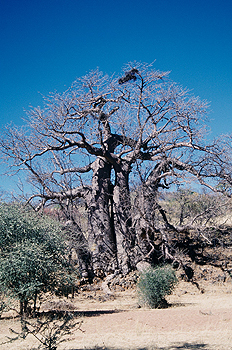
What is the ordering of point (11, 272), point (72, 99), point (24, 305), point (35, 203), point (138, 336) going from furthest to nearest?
point (35, 203)
point (72, 99)
point (24, 305)
point (11, 272)
point (138, 336)

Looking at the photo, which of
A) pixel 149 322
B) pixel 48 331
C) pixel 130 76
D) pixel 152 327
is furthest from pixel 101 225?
pixel 48 331

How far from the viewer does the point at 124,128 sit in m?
15.0

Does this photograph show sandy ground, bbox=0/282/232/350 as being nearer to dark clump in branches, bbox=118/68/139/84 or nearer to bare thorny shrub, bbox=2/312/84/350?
bare thorny shrub, bbox=2/312/84/350

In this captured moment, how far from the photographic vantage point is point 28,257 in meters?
7.79

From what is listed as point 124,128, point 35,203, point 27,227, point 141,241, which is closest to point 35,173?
point 35,203

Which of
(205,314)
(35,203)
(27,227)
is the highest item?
(35,203)

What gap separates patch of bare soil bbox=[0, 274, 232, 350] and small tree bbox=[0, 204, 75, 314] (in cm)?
105

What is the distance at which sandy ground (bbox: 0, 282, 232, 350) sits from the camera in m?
6.11

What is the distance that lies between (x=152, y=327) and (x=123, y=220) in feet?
25.1

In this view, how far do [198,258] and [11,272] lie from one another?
33.5ft

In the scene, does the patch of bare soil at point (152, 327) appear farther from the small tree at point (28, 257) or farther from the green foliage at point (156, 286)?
the small tree at point (28, 257)

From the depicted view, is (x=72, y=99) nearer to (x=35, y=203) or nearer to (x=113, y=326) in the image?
(x=35, y=203)

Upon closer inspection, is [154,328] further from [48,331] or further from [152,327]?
[48,331]

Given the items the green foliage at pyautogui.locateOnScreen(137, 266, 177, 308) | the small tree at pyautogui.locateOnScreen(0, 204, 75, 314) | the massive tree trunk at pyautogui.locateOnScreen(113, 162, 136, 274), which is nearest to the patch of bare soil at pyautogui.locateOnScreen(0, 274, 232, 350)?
the green foliage at pyautogui.locateOnScreen(137, 266, 177, 308)
